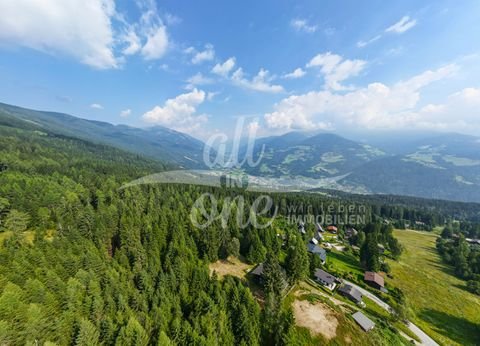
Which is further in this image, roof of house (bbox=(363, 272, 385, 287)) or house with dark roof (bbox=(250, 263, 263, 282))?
roof of house (bbox=(363, 272, 385, 287))

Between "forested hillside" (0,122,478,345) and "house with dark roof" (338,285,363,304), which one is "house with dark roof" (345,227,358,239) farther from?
"house with dark roof" (338,285,363,304)

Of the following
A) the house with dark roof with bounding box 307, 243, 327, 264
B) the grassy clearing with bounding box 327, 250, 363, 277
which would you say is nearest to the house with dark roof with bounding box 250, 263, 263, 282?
the house with dark roof with bounding box 307, 243, 327, 264

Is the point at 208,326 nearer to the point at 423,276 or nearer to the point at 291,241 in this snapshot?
the point at 291,241

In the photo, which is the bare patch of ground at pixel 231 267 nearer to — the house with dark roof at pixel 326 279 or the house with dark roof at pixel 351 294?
the house with dark roof at pixel 326 279

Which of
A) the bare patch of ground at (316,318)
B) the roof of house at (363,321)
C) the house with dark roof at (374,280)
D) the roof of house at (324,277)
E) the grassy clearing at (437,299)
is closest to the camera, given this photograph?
the bare patch of ground at (316,318)

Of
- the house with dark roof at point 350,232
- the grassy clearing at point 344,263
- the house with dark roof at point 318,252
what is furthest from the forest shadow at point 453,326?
the house with dark roof at point 350,232

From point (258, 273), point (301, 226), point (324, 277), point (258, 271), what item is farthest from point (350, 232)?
point (258, 273)
